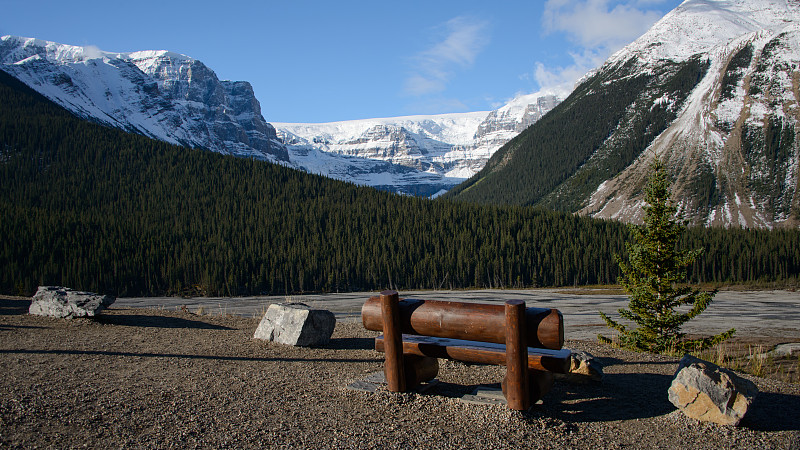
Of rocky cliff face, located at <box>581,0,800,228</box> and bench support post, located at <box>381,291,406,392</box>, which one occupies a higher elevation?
rocky cliff face, located at <box>581,0,800,228</box>

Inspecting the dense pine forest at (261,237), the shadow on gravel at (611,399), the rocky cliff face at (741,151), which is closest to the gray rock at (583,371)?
the shadow on gravel at (611,399)

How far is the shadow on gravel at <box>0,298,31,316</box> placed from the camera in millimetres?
20445

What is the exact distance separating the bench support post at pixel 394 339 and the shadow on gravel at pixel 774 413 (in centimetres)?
612

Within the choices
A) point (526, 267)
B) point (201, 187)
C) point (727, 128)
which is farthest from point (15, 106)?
point (727, 128)

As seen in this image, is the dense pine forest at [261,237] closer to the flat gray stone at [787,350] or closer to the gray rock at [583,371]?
the flat gray stone at [787,350]

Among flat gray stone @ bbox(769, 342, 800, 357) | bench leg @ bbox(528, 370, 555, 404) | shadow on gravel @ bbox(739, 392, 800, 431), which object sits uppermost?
bench leg @ bbox(528, 370, 555, 404)

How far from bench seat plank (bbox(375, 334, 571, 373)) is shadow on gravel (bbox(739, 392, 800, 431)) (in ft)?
10.6

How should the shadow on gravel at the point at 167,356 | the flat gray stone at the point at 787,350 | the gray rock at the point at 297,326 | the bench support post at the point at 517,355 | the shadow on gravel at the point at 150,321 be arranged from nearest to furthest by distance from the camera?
the bench support post at the point at 517,355 → the shadow on gravel at the point at 167,356 → the gray rock at the point at 297,326 → the shadow on gravel at the point at 150,321 → the flat gray stone at the point at 787,350

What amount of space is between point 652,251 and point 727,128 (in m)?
189

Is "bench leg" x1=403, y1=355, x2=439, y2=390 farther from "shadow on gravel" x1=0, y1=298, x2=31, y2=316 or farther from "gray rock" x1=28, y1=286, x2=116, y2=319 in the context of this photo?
"shadow on gravel" x1=0, y1=298, x2=31, y2=316

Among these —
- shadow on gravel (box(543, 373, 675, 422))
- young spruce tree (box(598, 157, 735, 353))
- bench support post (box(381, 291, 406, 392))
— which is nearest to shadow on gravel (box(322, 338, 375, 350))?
bench support post (box(381, 291, 406, 392))

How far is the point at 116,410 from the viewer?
955 cm

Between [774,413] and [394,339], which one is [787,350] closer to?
[774,413]

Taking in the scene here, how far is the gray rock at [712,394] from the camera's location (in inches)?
356
